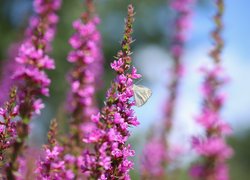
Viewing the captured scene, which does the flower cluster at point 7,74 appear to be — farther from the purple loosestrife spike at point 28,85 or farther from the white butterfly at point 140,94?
the purple loosestrife spike at point 28,85

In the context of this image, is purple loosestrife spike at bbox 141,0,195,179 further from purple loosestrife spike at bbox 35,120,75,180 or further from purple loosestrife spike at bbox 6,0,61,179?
purple loosestrife spike at bbox 6,0,61,179

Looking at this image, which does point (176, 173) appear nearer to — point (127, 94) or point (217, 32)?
point (217, 32)

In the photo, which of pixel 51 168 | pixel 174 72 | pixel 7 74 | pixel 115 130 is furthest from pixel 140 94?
pixel 174 72

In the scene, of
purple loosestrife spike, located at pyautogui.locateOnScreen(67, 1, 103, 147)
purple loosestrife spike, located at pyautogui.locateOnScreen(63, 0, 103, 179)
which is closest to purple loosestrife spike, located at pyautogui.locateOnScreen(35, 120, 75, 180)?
purple loosestrife spike, located at pyautogui.locateOnScreen(63, 0, 103, 179)

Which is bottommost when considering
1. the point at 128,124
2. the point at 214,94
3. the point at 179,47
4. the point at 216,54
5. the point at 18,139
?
the point at 18,139

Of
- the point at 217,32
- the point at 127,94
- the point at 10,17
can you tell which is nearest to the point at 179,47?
the point at 217,32

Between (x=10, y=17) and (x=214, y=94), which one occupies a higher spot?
(x=10, y=17)
